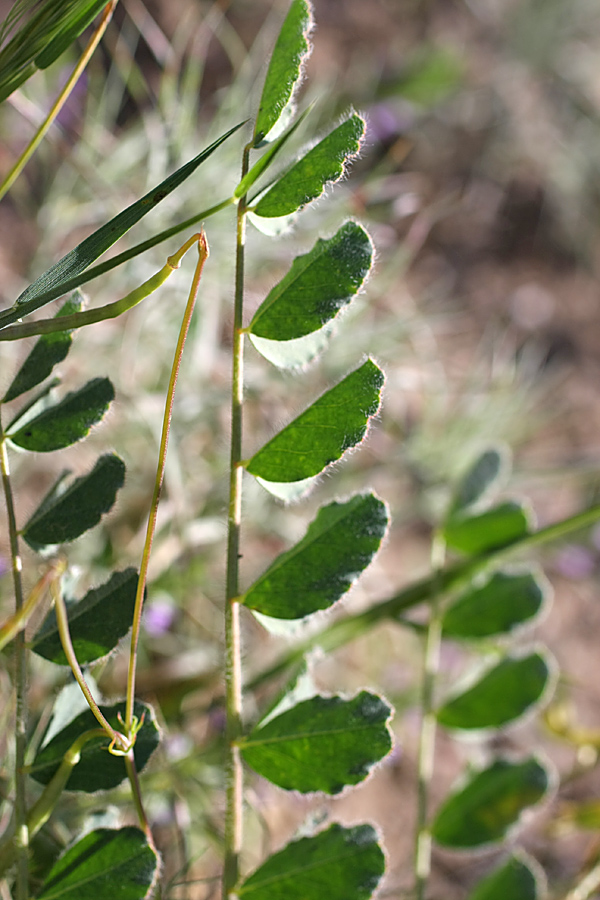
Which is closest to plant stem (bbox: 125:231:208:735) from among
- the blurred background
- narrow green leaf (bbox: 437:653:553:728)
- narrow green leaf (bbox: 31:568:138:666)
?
narrow green leaf (bbox: 31:568:138:666)

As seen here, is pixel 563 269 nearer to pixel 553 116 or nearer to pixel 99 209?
pixel 553 116

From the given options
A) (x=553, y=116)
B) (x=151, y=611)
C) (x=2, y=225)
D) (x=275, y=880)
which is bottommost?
(x=553, y=116)

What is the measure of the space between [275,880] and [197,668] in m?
0.48

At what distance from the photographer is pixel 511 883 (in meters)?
0.48

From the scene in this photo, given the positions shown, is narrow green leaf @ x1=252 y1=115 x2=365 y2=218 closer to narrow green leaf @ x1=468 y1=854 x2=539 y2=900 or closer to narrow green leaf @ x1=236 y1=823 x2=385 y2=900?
narrow green leaf @ x1=236 y1=823 x2=385 y2=900

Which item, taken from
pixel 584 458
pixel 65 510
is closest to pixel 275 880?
pixel 65 510

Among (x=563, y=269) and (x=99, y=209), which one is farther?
(x=563, y=269)

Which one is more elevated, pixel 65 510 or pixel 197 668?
pixel 65 510

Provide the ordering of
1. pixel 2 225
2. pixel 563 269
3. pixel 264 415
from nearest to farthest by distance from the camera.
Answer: pixel 264 415, pixel 2 225, pixel 563 269

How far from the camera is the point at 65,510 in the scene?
13.2 inches

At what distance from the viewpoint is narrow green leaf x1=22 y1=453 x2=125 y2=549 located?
1.09ft

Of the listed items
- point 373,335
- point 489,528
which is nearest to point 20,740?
point 489,528

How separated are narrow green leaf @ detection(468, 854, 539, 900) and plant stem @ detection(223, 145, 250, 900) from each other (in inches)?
8.4

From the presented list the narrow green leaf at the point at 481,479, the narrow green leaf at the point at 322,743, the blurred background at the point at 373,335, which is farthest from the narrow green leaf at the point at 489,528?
the narrow green leaf at the point at 322,743
